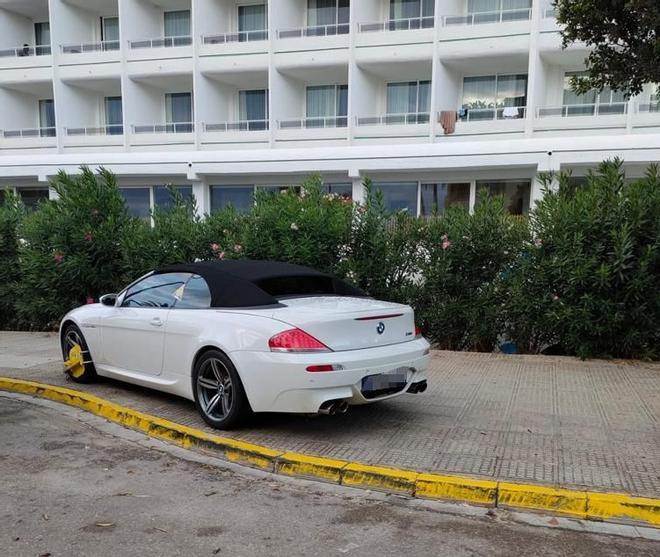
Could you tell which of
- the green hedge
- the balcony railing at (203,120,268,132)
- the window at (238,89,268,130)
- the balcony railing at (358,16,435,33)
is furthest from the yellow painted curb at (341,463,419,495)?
the window at (238,89,268,130)

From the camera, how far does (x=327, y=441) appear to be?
4.78 metres

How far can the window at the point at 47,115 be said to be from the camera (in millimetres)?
24339

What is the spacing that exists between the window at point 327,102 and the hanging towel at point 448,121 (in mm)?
4072

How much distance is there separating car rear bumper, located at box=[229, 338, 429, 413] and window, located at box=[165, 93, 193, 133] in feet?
63.3

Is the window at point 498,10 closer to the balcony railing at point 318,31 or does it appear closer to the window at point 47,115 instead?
the balcony railing at point 318,31

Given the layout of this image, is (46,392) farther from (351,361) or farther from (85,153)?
(85,153)

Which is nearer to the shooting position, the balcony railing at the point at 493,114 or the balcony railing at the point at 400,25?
the balcony railing at the point at 493,114

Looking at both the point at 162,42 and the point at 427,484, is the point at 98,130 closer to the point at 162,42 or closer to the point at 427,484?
the point at 162,42

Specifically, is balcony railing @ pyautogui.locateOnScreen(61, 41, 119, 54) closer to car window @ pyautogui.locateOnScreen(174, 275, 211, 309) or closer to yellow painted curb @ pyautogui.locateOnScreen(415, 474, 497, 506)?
car window @ pyautogui.locateOnScreen(174, 275, 211, 309)

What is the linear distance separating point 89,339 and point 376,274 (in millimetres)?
4321

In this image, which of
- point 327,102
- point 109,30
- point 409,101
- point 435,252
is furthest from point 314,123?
point 435,252

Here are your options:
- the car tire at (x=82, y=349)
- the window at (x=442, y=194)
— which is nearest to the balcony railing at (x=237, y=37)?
the window at (x=442, y=194)

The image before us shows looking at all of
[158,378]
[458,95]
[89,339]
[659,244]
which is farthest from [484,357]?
[458,95]

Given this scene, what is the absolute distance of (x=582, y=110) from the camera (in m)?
16.8
